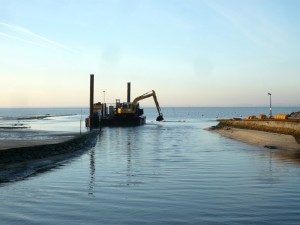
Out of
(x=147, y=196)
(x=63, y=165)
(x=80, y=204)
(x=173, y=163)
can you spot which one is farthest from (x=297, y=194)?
(x=63, y=165)

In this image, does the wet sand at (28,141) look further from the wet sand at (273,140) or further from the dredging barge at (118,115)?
the dredging barge at (118,115)

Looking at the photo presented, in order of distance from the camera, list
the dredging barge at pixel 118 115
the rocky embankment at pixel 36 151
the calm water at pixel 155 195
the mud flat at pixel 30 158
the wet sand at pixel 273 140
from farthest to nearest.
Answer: the dredging barge at pixel 118 115
the wet sand at pixel 273 140
the rocky embankment at pixel 36 151
the mud flat at pixel 30 158
the calm water at pixel 155 195

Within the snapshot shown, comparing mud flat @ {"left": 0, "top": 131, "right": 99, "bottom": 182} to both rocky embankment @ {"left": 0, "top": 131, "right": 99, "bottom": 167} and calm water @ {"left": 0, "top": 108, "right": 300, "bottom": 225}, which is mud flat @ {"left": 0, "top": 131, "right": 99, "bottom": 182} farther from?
calm water @ {"left": 0, "top": 108, "right": 300, "bottom": 225}

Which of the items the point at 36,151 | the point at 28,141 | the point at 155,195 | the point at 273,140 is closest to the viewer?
the point at 155,195

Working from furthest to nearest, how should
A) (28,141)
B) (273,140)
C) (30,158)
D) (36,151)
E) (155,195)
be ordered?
(273,140), (28,141), (36,151), (30,158), (155,195)

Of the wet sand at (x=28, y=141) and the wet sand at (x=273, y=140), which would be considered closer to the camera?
the wet sand at (x=28, y=141)

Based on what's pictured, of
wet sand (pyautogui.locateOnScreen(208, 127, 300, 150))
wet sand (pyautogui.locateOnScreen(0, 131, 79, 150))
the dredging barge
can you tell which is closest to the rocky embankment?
wet sand (pyautogui.locateOnScreen(0, 131, 79, 150))

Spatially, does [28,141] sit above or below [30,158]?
above

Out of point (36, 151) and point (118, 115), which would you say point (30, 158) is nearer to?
point (36, 151)

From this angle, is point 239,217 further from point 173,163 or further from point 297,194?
point 173,163

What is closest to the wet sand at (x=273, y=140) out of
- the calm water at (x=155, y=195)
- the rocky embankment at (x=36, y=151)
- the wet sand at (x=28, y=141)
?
the calm water at (x=155, y=195)

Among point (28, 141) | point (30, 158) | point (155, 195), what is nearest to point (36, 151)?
point (30, 158)

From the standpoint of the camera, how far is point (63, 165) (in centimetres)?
2328

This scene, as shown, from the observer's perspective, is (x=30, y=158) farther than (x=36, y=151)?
No
